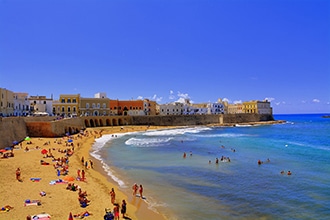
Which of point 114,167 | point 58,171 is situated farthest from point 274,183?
point 58,171

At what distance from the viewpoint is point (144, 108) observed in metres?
72.9

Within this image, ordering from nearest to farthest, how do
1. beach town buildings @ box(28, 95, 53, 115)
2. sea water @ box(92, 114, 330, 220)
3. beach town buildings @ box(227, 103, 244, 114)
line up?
1. sea water @ box(92, 114, 330, 220)
2. beach town buildings @ box(28, 95, 53, 115)
3. beach town buildings @ box(227, 103, 244, 114)

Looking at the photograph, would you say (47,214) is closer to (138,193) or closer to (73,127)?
(138,193)

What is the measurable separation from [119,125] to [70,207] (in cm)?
5107

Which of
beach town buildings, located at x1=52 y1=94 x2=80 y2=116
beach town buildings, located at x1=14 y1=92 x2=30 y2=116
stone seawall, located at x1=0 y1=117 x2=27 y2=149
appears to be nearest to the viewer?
stone seawall, located at x1=0 y1=117 x2=27 y2=149

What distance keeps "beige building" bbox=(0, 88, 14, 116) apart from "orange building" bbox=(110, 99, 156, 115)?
27226 mm

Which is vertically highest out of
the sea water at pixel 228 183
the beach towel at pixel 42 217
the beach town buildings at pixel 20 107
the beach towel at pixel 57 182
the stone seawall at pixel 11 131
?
the beach town buildings at pixel 20 107

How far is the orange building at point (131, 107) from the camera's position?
2662 inches

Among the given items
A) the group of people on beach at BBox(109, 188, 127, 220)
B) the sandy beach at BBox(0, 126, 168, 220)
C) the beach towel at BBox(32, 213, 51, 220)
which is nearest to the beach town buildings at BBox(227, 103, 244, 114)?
the sandy beach at BBox(0, 126, 168, 220)

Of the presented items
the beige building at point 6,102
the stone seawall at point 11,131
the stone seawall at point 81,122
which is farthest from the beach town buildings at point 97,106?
the stone seawall at point 11,131

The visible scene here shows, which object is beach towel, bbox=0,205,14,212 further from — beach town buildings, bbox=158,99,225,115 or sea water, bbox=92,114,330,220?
beach town buildings, bbox=158,99,225,115

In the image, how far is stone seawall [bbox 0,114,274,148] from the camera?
99.2 feet

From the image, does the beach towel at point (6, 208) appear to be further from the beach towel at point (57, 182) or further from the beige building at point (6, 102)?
the beige building at point (6, 102)

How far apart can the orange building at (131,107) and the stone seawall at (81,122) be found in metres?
3.90
